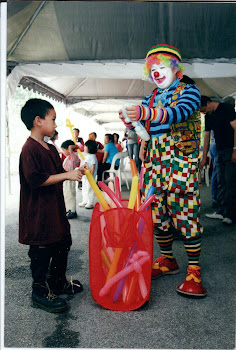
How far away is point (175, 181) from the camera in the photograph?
5.13 feet

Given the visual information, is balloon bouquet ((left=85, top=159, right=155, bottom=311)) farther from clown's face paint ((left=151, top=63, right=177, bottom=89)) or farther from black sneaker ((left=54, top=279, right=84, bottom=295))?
clown's face paint ((left=151, top=63, right=177, bottom=89))

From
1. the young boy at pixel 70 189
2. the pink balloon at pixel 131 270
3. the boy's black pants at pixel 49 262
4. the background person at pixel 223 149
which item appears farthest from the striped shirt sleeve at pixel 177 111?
the young boy at pixel 70 189

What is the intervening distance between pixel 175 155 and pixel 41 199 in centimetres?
67

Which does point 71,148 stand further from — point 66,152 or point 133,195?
point 133,195

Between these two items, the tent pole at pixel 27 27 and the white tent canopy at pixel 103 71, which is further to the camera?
the white tent canopy at pixel 103 71

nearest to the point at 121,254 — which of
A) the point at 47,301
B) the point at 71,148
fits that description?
the point at 47,301

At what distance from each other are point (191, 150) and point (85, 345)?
0.97 meters

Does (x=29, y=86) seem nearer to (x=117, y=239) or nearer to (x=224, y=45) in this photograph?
(x=224, y=45)

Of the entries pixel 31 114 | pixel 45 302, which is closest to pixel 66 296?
pixel 45 302

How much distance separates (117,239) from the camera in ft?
4.34

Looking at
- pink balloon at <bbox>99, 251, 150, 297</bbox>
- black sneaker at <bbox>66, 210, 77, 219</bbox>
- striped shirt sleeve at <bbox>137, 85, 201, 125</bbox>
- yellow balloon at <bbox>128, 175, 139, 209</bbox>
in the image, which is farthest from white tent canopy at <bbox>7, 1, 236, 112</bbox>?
black sneaker at <bbox>66, 210, 77, 219</bbox>

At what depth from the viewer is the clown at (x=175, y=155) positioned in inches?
59.9

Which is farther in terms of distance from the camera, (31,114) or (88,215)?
(88,215)

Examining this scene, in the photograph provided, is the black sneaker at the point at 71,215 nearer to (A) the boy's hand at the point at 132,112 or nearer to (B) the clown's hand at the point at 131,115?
(B) the clown's hand at the point at 131,115
